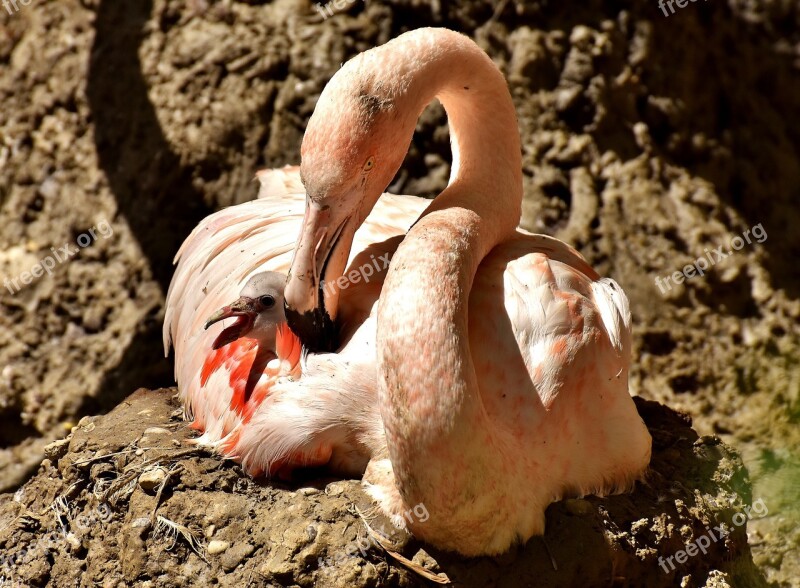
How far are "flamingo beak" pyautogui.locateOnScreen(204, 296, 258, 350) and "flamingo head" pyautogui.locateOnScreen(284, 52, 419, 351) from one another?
1.02 ft

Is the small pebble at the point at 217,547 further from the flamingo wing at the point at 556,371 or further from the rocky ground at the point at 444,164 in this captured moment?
the rocky ground at the point at 444,164

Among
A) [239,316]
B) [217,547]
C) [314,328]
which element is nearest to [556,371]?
[314,328]

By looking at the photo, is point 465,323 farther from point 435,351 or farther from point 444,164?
point 444,164

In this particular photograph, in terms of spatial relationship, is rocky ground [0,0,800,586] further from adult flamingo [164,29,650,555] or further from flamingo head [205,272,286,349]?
flamingo head [205,272,286,349]

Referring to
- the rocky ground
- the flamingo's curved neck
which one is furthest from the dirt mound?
the rocky ground

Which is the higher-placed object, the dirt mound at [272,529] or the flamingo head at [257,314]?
the flamingo head at [257,314]

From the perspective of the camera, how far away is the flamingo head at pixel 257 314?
3.37m

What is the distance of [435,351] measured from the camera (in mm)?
2840

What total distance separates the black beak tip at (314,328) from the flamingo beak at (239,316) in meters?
0.27

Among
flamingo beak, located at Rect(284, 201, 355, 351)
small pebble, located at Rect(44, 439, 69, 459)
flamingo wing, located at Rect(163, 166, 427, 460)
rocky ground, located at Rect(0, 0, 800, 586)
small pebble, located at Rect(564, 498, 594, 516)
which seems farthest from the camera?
rocky ground, located at Rect(0, 0, 800, 586)

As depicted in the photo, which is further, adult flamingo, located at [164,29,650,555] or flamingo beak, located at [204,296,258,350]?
flamingo beak, located at [204,296,258,350]

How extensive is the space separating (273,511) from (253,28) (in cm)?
310

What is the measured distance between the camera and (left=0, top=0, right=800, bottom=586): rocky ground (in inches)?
200

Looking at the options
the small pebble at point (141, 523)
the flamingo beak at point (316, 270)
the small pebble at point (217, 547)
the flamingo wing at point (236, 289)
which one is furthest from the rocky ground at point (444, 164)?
the flamingo beak at point (316, 270)
